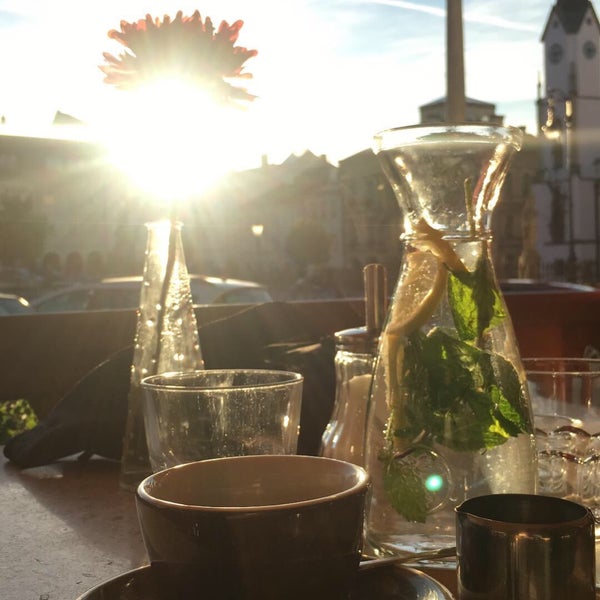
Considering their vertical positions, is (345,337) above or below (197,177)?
below

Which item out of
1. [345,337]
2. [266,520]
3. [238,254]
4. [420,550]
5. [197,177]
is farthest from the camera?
[238,254]

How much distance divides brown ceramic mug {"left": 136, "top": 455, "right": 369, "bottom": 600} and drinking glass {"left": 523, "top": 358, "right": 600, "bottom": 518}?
28cm

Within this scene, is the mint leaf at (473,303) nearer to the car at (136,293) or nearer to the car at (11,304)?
the car at (11,304)

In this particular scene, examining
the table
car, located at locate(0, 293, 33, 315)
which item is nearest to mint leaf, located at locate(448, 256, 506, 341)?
the table

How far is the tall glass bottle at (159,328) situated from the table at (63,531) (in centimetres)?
5

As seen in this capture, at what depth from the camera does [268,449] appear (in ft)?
1.97

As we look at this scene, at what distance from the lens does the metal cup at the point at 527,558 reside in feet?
1.33

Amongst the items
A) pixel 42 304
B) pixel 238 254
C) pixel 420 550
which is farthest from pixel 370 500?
pixel 238 254

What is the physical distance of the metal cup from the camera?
0.41m

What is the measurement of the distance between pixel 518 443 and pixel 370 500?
0.11 m

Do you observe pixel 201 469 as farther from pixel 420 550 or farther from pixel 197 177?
pixel 197 177

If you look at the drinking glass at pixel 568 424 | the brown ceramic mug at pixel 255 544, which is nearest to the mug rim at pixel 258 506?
the brown ceramic mug at pixel 255 544

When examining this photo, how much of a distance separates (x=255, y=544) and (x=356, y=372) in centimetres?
39

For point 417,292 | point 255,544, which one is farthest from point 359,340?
point 255,544
